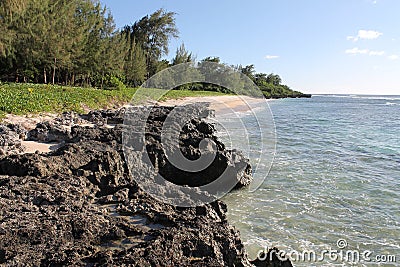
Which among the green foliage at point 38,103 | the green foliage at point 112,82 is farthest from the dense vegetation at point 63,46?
the green foliage at point 38,103

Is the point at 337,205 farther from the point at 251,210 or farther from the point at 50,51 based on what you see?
the point at 50,51

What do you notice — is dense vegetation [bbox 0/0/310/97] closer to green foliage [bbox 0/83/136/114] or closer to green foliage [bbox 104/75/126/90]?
green foliage [bbox 104/75/126/90]

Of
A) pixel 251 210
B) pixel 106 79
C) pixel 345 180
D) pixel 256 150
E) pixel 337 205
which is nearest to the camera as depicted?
pixel 251 210

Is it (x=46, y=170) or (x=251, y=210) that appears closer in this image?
(x=46, y=170)

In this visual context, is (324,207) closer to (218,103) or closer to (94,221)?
(94,221)

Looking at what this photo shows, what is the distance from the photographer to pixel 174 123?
1055 centimetres

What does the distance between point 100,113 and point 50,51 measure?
1461cm

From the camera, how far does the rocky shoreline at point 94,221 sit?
311cm


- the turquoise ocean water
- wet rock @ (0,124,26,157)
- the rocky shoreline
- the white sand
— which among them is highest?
the white sand

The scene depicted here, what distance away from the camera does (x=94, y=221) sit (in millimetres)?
3721

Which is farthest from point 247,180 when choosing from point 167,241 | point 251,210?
point 167,241

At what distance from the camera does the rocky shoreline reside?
311cm

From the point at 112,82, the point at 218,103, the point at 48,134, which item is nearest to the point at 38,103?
the point at 48,134

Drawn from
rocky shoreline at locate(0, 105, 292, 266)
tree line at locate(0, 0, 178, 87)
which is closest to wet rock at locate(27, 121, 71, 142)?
rocky shoreline at locate(0, 105, 292, 266)
